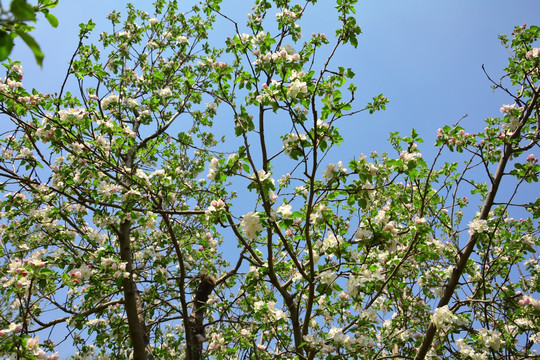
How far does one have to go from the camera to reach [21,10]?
0.66 metres

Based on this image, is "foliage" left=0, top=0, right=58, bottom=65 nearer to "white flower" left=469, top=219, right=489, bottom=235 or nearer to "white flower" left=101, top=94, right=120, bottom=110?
"white flower" left=469, top=219, right=489, bottom=235

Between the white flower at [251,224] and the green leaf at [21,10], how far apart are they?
6.45 feet

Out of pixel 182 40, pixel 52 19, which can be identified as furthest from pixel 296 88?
pixel 182 40

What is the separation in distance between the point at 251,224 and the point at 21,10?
6.67 ft

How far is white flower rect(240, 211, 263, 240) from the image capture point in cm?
253

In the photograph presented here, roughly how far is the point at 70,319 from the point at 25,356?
4.73 ft

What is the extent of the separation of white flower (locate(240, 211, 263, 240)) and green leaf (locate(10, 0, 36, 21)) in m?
1.97

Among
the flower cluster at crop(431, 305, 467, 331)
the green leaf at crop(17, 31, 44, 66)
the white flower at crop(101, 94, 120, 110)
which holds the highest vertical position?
→ the white flower at crop(101, 94, 120, 110)

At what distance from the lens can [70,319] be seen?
3.78 meters

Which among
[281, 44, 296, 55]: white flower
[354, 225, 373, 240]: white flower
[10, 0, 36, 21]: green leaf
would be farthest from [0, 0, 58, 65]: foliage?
[354, 225, 373, 240]: white flower

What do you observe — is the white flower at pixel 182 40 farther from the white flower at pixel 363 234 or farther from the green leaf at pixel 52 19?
the green leaf at pixel 52 19

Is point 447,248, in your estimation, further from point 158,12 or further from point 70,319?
point 158,12

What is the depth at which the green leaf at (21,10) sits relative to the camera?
654mm

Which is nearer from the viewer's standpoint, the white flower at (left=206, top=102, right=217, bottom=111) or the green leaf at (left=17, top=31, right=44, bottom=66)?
the green leaf at (left=17, top=31, right=44, bottom=66)
